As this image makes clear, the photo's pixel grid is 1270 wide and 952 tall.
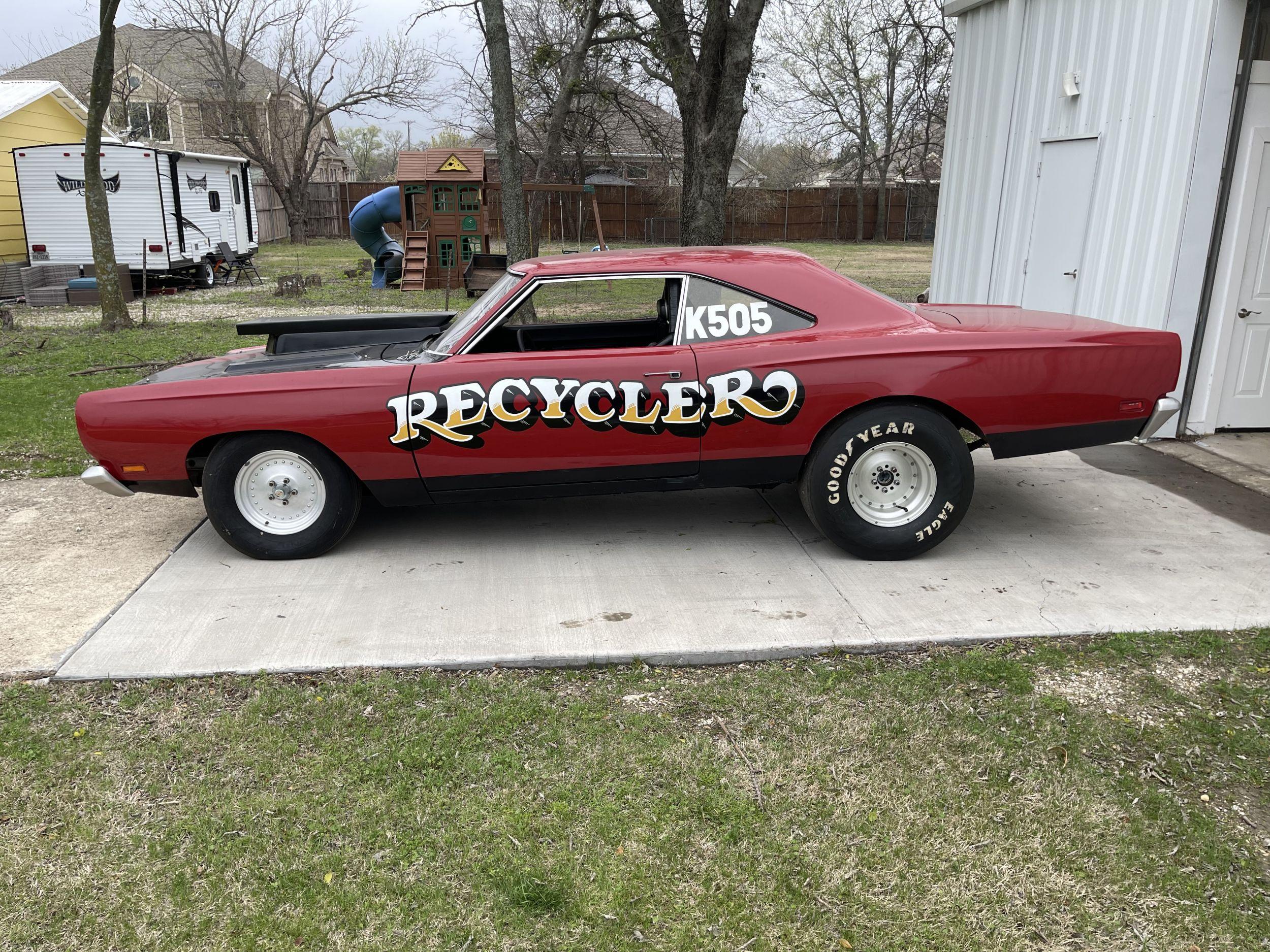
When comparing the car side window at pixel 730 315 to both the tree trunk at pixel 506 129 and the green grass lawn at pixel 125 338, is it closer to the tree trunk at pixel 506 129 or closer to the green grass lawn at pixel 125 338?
the green grass lawn at pixel 125 338

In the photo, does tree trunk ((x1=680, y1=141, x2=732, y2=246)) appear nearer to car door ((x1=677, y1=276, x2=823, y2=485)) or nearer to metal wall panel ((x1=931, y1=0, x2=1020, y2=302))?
metal wall panel ((x1=931, y1=0, x2=1020, y2=302))

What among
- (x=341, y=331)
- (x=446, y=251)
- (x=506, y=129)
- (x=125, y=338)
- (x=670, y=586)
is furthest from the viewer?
(x=446, y=251)

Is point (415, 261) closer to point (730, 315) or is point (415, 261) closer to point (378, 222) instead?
point (378, 222)

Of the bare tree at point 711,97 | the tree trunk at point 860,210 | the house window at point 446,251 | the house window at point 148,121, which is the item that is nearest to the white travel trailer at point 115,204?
the house window at point 446,251

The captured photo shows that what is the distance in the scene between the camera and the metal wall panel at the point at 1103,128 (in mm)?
6742

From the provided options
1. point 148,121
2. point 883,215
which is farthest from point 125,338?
point 883,215

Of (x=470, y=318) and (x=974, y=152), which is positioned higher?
(x=974, y=152)

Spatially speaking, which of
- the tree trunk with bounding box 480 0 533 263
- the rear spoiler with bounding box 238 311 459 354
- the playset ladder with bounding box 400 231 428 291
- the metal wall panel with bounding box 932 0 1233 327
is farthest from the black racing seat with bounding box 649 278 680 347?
the playset ladder with bounding box 400 231 428 291

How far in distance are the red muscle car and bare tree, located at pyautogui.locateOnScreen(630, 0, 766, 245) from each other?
23.5 ft

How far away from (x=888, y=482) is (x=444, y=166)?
641 inches

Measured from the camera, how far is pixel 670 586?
459 centimetres

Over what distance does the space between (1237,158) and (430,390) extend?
5.72 m

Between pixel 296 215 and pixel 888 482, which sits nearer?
pixel 888 482

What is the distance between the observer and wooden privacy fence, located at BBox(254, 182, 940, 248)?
32500 millimetres
